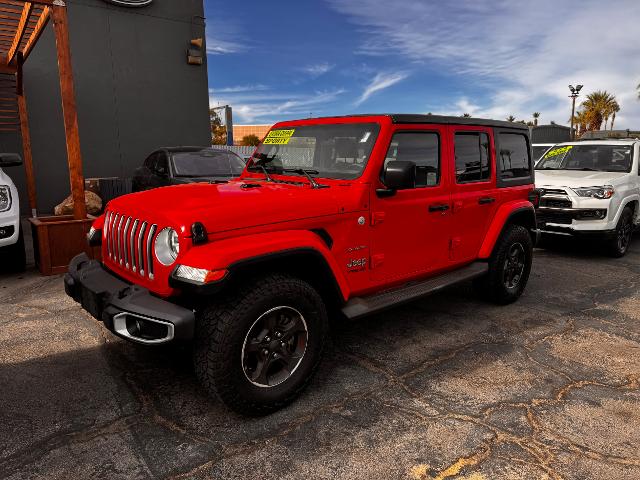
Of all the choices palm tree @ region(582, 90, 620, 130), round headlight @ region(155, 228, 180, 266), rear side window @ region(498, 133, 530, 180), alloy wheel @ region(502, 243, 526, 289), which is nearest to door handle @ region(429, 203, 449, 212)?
rear side window @ region(498, 133, 530, 180)

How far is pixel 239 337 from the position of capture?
250 centimetres

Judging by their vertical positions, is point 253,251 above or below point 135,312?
above

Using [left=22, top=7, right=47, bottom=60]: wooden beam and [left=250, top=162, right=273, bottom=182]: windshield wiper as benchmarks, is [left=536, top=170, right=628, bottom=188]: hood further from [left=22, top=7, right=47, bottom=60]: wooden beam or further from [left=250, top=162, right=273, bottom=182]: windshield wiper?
[left=22, top=7, right=47, bottom=60]: wooden beam

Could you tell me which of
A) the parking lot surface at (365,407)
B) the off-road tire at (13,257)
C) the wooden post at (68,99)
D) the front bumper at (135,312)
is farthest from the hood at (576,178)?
the off-road tire at (13,257)

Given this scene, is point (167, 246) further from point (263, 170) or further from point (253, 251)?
point (263, 170)

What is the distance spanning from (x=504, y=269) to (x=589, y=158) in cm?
453

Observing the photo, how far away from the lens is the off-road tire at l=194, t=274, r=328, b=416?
2467 millimetres

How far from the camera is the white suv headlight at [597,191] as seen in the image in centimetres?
663

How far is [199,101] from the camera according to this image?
1291cm

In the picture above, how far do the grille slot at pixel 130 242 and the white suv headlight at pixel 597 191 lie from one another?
6311 mm

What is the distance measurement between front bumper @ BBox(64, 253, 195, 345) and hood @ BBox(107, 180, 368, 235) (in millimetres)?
426

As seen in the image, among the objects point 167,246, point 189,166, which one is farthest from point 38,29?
point 167,246

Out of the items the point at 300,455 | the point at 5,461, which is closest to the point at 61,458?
the point at 5,461

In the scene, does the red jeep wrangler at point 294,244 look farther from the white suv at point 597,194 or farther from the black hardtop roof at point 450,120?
the white suv at point 597,194
